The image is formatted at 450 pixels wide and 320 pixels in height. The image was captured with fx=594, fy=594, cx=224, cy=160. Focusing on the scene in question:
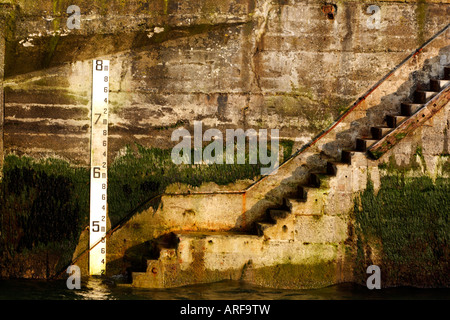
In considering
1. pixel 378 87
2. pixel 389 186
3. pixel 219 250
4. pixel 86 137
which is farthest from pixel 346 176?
pixel 86 137

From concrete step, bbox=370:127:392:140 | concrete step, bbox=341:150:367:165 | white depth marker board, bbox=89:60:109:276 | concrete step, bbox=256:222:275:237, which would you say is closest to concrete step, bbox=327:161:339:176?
concrete step, bbox=341:150:367:165

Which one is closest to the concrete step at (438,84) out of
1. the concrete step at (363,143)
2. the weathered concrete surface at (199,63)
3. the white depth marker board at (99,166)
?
the weathered concrete surface at (199,63)

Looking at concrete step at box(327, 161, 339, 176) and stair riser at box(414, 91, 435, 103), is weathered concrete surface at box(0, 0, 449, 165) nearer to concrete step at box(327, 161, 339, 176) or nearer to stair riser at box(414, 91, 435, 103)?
concrete step at box(327, 161, 339, 176)

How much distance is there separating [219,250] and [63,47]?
3.61 meters

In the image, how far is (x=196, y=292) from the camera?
25.5 ft

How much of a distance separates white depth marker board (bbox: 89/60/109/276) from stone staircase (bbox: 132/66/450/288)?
2.90 feet

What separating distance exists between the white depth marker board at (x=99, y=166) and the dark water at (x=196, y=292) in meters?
0.38

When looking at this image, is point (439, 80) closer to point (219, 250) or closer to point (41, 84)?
point (219, 250)

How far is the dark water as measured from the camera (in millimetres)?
7551

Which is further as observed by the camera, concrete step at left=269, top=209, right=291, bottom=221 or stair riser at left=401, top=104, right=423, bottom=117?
stair riser at left=401, top=104, right=423, bottom=117

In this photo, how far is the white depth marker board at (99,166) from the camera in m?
8.44

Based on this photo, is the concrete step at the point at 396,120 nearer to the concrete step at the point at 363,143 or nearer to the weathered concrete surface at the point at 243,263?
the concrete step at the point at 363,143

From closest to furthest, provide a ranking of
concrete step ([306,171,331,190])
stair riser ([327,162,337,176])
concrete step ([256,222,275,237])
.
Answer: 1. concrete step ([256,222,275,237])
2. concrete step ([306,171,331,190])
3. stair riser ([327,162,337,176])

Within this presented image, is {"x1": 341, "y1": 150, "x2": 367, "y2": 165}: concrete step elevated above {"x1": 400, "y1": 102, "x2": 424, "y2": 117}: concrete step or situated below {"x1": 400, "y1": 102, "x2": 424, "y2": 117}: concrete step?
below
